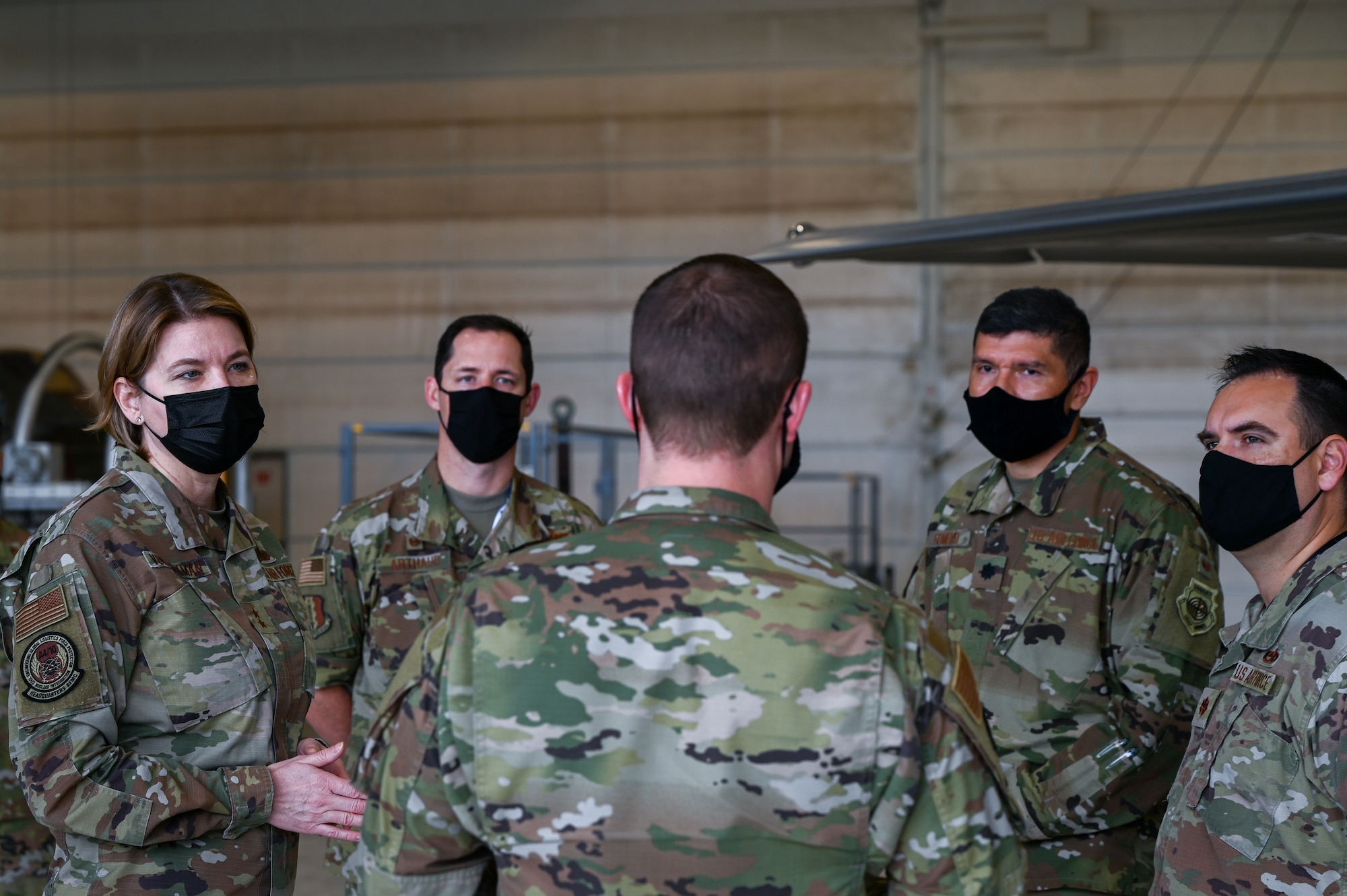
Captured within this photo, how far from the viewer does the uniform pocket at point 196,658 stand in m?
1.63

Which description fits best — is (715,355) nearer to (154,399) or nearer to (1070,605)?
(154,399)

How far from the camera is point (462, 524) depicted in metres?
2.55

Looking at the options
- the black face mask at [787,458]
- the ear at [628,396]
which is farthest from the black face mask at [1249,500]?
the ear at [628,396]

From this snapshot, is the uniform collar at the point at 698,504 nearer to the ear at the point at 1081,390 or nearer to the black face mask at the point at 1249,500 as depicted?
the black face mask at the point at 1249,500

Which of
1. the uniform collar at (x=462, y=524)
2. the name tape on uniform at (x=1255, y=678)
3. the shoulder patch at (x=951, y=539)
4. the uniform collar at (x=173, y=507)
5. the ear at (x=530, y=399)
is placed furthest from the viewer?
the ear at (x=530, y=399)

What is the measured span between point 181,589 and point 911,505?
6.72 meters

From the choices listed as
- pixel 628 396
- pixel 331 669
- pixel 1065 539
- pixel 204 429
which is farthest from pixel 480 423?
pixel 628 396

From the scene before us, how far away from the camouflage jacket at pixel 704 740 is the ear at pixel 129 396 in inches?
37.9

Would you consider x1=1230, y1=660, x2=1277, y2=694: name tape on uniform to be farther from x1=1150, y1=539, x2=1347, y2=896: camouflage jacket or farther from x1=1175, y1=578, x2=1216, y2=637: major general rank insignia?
x1=1175, y1=578, x2=1216, y2=637: major general rank insignia

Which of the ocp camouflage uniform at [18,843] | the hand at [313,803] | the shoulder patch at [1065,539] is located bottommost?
the ocp camouflage uniform at [18,843]

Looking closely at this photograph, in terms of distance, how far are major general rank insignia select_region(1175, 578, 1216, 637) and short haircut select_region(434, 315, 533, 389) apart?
4.76ft

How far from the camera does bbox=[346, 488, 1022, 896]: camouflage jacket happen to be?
105 cm

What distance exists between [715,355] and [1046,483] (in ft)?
4.64

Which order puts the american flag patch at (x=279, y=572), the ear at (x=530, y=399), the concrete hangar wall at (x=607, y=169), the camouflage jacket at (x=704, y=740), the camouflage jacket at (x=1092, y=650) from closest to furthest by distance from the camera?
the camouflage jacket at (x=704, y=740)
the american flag patch at (x=279, y=572)
the camouflage jacket at (x=1092, y=650)
the ear at (x=530, y=399)
the concrete hangar wall at (x=607, y=169)
